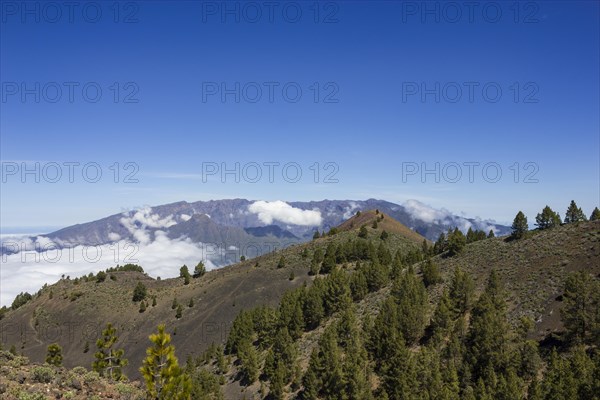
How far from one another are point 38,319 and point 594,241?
498ft

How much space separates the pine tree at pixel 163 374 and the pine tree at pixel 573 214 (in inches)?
3430

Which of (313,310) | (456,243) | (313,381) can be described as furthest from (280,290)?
(313,381)

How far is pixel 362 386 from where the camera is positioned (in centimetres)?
4791

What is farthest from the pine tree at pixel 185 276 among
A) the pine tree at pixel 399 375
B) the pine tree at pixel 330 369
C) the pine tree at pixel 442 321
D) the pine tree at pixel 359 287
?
the pine tree at pixel 399 375

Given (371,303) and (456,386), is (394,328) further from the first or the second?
(371,303)

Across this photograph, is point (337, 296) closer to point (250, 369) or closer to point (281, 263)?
point (250, 369)

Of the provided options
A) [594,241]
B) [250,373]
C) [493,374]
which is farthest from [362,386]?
[594,241]

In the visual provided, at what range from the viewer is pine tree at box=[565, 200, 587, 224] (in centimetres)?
8419

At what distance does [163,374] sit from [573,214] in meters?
89.4

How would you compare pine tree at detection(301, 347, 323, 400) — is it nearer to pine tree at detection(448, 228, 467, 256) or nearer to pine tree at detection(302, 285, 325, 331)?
pine tree at detection(302, 285, 325, 331)

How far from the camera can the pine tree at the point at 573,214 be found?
84188 mm

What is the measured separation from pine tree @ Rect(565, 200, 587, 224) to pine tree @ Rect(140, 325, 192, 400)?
87120mm

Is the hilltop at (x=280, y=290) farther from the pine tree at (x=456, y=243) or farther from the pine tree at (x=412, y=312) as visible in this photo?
the pine tree at (x=456, y=243)

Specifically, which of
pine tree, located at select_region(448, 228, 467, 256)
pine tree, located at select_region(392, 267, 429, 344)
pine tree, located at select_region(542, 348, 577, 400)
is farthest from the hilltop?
pine tree, located at select_region(542, 348, 577, 400)
